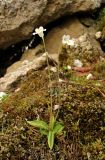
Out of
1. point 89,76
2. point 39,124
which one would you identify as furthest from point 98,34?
point 39,124

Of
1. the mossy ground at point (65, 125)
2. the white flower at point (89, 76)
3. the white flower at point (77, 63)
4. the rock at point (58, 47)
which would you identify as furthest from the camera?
the white flower at point (77, 63)

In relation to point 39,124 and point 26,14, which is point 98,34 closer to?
point 26,14

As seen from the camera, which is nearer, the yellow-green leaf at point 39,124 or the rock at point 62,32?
the yellow-green leaf at point 39,124

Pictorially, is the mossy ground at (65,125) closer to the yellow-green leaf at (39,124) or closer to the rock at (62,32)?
the yellow-green leaf at (39,124)

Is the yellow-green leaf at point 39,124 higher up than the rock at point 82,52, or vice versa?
the yellow-green leaf at point 39,124

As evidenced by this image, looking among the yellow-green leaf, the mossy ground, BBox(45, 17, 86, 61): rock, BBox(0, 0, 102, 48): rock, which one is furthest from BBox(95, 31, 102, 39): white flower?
the yellow-green leaf

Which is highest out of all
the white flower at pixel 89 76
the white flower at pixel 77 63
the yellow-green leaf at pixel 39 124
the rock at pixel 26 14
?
the yellow-green leaf at pixel 39 124

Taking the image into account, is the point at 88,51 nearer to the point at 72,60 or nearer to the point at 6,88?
the point at 72,60

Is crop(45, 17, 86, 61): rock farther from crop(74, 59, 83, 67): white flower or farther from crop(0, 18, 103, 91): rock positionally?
crop(74, 59, 83, 67): white flower

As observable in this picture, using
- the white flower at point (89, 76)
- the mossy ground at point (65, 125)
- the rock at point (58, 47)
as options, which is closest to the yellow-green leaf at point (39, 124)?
the mossy ground at point (65, 125)
